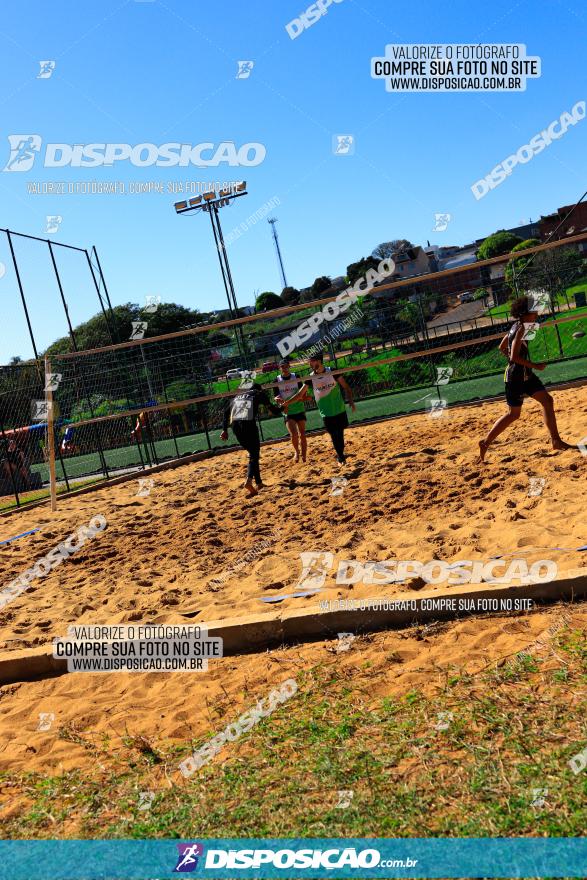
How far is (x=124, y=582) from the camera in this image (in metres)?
7.42

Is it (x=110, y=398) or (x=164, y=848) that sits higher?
(x=110, y=398)

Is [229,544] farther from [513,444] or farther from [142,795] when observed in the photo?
[142,795]

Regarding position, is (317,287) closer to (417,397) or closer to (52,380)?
(417,397)

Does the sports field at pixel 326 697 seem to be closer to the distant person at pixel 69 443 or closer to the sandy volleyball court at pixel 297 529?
the sandy volleyball court at pixel 297 529

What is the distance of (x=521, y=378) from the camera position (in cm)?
900

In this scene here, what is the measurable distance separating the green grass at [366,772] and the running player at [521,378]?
5021 millimetres

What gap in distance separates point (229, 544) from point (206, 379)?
9.73 m

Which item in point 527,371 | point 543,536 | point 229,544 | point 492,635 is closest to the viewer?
point 492,635

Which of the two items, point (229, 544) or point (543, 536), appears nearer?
point (543, 536)

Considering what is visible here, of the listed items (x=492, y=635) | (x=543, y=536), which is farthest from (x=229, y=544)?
(x=492, y=635)

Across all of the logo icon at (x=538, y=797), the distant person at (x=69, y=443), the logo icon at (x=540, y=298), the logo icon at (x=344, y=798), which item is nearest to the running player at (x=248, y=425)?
the logo icon at (x=344, y=798)

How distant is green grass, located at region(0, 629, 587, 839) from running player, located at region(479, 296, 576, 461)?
5.02 meters

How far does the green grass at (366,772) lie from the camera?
113 inches

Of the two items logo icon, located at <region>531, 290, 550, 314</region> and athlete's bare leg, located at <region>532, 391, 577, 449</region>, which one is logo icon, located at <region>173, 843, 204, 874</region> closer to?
athlete's bare leg, located at <region>532, 391, 577, 449</region>
